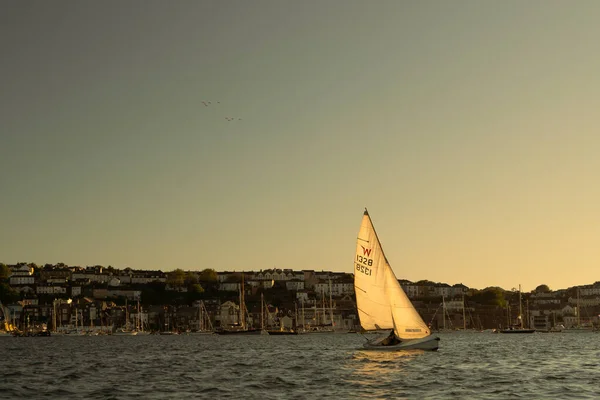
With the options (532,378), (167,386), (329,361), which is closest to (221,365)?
(329,361)

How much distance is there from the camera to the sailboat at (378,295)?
72.7m

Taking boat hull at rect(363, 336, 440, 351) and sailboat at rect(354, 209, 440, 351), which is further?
boat hull at rect(363, 336, 440, 351)

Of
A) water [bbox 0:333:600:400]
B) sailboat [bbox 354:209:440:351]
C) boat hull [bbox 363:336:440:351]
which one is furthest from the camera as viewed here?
boat hull [bbox 363:336:440:351]

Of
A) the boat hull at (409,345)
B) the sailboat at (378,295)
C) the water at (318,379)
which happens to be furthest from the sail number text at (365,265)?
the water at (318,379)

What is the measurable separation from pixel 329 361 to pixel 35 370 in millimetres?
23372

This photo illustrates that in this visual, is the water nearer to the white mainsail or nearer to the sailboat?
the sailboat

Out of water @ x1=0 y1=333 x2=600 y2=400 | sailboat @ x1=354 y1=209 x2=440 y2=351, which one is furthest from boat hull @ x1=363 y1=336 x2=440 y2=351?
water @ x1=0 y1=333 x2=600 y2=400

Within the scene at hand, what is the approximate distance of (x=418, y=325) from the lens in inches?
2918

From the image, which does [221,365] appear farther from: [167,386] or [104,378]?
[167,386]

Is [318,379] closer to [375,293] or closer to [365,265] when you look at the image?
[375,293]

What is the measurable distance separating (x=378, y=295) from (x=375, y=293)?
283mm

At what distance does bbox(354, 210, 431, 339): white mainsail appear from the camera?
72.7 metres

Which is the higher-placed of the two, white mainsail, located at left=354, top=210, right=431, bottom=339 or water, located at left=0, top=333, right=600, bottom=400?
A: white mainsail, located at left=354, top=210, right=431, bottom=339

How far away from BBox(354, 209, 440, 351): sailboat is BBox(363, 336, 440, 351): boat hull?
0.08 meters
